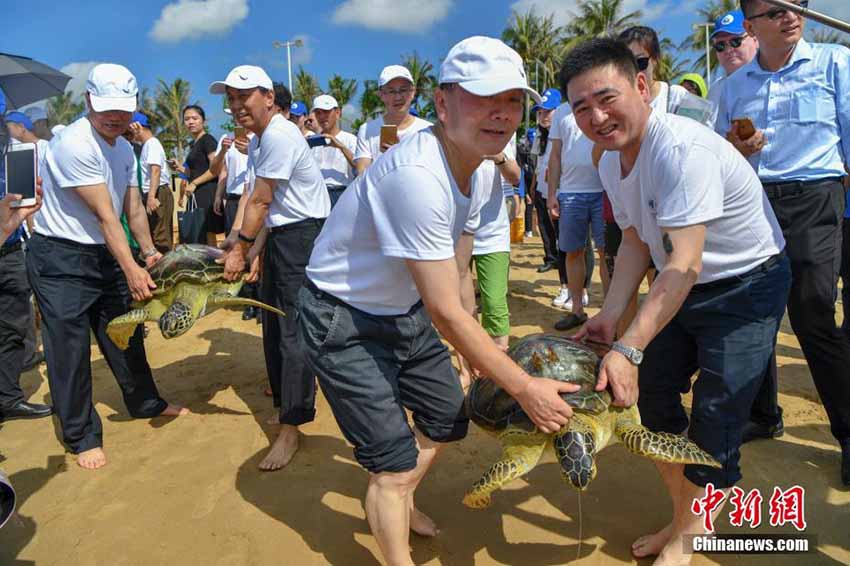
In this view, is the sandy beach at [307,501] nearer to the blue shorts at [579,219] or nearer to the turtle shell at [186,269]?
the turtle shell at [186,269]

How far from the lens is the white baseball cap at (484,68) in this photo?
151 cm

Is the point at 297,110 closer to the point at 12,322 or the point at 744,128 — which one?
the point at 12,322

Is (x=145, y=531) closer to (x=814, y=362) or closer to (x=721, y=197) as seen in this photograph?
(x=721, y=197)

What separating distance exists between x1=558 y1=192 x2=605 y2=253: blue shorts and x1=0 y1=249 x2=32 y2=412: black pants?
3971 mm

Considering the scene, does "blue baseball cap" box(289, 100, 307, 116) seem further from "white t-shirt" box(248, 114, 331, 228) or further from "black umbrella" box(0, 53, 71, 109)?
"white t-shirt" box(248, 114, 331, 228)

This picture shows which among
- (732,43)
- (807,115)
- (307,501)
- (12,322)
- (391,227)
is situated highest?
(732,43)

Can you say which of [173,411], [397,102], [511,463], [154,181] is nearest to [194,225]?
[154,181]

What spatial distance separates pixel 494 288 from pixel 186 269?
1.84 m

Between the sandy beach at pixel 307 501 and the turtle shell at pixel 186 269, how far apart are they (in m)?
0.96

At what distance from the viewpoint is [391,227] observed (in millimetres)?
1585

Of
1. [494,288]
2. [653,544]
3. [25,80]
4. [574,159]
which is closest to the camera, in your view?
[653,544]

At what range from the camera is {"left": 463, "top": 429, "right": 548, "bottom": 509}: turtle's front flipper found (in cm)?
176

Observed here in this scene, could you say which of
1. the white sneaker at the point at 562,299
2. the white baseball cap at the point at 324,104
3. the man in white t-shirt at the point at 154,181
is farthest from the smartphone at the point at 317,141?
the white sneaker at the point at 562,299

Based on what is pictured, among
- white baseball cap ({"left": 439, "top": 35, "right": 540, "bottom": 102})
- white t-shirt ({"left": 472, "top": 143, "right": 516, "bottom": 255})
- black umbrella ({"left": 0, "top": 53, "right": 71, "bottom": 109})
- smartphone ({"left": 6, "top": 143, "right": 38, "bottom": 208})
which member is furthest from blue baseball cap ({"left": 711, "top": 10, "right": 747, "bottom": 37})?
black umbrella ({"left": 0, "top": 53, "right": 71, "bottom": 109})
